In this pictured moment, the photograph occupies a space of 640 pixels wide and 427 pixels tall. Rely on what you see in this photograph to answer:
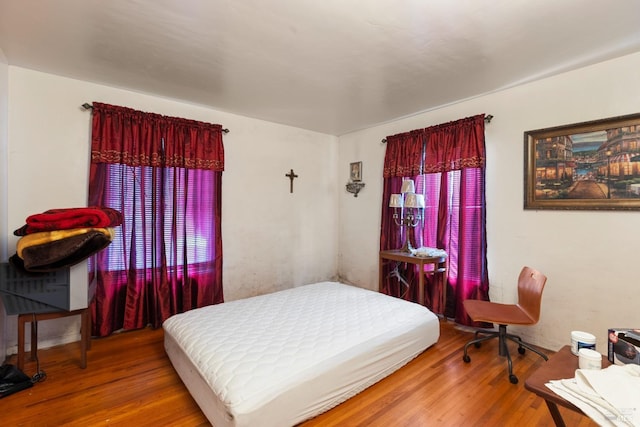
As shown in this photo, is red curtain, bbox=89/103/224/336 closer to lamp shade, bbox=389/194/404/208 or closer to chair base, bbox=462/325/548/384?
lamp shade, bbox=389/194/404/208

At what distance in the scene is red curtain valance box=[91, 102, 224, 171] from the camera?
8.73ft

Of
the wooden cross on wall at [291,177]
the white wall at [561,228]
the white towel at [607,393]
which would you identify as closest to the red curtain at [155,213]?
the wooden cross on wall at [291,177]

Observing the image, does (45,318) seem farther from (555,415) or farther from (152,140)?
(555,415)

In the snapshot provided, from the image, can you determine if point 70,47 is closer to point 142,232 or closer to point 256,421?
point 142,232

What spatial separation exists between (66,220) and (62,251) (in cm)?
21

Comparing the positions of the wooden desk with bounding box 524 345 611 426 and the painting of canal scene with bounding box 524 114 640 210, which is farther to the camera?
the painting of canal scene with bounding box 524 114 640 210

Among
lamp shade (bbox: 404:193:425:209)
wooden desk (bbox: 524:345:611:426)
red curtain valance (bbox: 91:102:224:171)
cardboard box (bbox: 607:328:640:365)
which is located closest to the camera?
wooden desk (bbox: 524:345:611:426)

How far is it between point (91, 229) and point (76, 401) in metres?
1.10

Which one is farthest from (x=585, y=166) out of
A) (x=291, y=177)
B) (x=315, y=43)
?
(x=291, y=177)

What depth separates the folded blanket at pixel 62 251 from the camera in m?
1.87

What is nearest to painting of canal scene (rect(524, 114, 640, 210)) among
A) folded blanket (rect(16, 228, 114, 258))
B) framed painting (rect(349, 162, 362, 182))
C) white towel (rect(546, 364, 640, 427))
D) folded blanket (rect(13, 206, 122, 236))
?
white towel (rect(546, 364, 640, 427))

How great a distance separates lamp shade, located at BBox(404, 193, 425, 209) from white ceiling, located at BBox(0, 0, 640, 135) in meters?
1.05

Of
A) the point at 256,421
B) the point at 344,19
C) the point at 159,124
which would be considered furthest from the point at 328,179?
the point at 256,421

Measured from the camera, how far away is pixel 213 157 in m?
3.28
